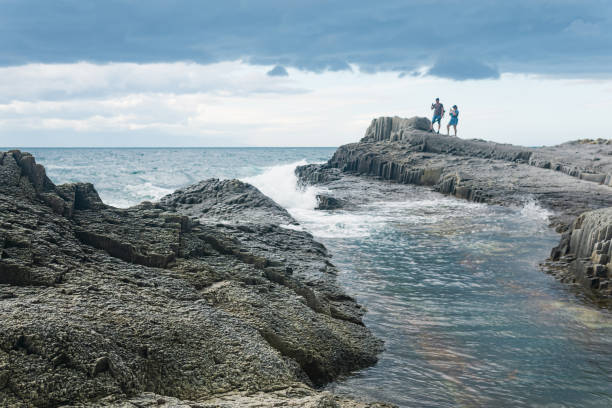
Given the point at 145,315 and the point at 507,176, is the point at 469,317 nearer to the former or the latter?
the point at 145,315

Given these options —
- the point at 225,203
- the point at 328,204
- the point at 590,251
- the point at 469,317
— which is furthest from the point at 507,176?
the point at 469,317

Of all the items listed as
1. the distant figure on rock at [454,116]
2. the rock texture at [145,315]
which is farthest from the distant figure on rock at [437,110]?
the rock texture at [145,315]

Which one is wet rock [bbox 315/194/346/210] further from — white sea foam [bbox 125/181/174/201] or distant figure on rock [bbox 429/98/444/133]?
distant figure on rock [bbox 429/98/444/133]

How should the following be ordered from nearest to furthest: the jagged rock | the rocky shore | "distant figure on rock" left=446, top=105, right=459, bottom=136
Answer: the rocky shore, the jagged rock, "distant figure on rock" left=446, top=105, right=459, bottom=136

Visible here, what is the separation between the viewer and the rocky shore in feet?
32.9

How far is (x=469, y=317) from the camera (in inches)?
298

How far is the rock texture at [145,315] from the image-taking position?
3561 millimetres

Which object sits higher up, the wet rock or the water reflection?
the wet rock

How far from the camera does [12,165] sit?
6.59 m

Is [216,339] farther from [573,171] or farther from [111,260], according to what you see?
[573,171]

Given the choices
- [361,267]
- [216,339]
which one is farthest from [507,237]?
[216,339]

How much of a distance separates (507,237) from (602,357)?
801 centimetres

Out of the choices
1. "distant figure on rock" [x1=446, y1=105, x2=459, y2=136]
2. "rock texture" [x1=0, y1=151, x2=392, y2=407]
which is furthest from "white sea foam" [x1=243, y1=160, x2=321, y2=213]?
"rock texture" [x1=0, y1=151, x2=392, y2=407]

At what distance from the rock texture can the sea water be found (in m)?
0.68
